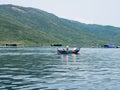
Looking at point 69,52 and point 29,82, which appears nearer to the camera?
point 29,82

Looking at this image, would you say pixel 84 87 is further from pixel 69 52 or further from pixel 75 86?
pixel 69 52

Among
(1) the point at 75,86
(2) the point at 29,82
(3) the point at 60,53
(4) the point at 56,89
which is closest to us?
(4) the point at 56,89

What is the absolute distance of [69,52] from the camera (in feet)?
468

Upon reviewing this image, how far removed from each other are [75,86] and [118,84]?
6.05m

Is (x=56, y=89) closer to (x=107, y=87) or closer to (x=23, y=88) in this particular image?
(x=23, y=88)

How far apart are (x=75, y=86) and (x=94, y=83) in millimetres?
3598

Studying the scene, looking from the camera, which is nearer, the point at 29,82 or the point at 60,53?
the point at 29,82

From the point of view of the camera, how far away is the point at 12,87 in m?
37.5

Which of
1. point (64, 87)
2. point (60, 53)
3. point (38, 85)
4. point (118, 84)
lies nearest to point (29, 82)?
point (38, 85)

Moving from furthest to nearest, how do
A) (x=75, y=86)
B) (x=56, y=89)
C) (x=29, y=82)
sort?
(x=29, y=82), (x=75, y=86), (x=56, y=89)

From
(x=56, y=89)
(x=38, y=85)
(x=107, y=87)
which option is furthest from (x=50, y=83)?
(x=107, y=87)

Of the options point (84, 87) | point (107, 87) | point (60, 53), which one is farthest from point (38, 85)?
point (60, 53)

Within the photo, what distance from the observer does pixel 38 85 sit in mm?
39219

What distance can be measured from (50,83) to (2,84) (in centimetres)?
662
